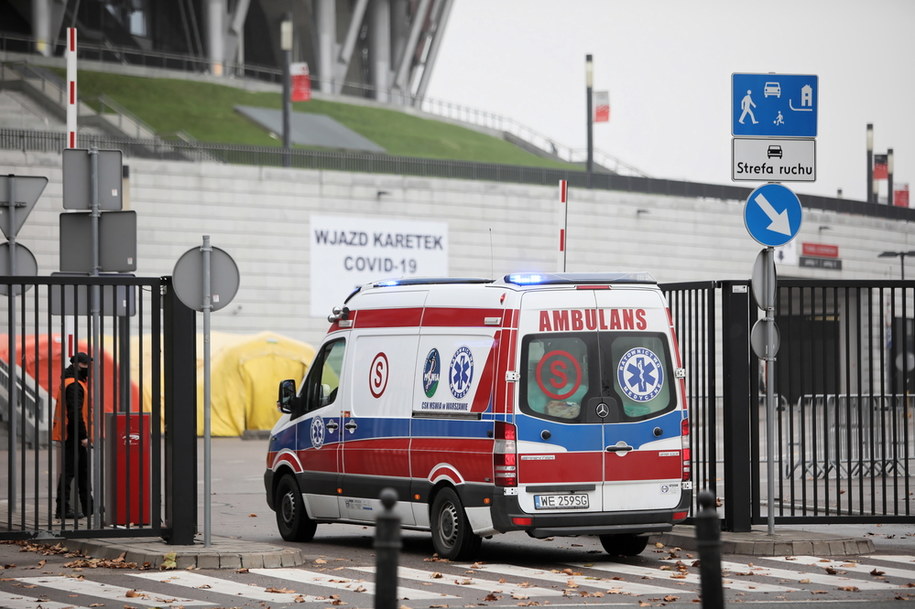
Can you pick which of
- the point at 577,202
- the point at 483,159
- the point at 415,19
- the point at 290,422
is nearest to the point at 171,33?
the point at 415,19

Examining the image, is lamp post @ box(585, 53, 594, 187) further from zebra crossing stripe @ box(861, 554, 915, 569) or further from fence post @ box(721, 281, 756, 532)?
zebra crossing stripe @ box(861, 554, 915, 569)

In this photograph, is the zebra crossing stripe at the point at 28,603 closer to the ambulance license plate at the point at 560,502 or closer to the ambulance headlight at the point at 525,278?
the ambulance license plate at the point at 560,502

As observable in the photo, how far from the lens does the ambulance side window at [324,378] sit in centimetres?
1455

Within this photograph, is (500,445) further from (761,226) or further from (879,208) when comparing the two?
(879,208)

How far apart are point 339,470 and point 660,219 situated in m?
47.4

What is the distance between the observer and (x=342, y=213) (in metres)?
52.7

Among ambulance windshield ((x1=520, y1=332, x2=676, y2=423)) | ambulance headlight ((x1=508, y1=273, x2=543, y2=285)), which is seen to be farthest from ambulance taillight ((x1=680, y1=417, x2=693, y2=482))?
ambulance headlight ((x1=508, y1=273, x2=543, y2=285))

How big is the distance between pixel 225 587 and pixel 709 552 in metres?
4.90

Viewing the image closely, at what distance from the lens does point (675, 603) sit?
10336 millimetres

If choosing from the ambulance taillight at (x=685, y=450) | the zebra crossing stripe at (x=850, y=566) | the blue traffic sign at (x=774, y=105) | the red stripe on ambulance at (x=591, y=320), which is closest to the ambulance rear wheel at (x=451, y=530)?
the red stripe on ambulance at (x=591, y=320)

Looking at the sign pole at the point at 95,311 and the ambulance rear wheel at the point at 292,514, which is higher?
the sign pole at the point at 95,311

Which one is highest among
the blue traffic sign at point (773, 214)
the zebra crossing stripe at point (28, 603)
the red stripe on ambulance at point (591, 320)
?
the blue traffic sign at point (773, 214)

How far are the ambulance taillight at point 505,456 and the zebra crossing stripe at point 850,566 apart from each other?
2.39 meters

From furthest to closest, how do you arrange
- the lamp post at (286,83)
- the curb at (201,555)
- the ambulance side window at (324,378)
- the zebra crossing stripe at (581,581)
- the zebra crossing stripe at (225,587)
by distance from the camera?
the lamp post at (286,83)
the ambulance side window at (324,378)
the curb at (201,555)
the zebra crossing stripe at (581,581)
the zebra crossing stripe at (225,587)
